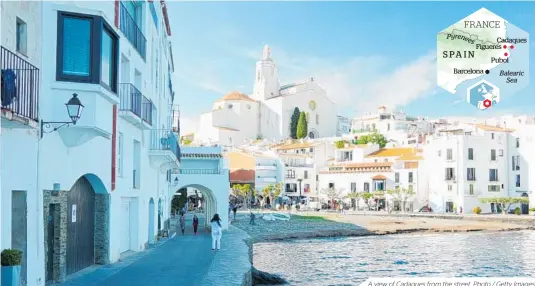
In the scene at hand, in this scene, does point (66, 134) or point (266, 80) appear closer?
point (66, 134)

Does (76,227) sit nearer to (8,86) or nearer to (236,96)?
(8,86)

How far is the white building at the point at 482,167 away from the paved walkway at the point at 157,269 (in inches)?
1911

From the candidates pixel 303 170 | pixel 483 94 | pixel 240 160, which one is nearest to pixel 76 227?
pixel 483 94

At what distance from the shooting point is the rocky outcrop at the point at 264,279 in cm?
1989

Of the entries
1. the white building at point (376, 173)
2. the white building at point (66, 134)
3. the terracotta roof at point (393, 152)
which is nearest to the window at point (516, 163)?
the white building at point (376, 173)

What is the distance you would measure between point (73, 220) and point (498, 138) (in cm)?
5946

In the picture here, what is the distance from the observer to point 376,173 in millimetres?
72812

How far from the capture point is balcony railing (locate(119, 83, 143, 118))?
16312mm

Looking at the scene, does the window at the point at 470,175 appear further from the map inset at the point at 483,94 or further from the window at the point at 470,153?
the map inset at the point at 483,94

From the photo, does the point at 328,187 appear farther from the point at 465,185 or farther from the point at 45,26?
the point at 45,26

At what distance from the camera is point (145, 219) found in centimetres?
2134

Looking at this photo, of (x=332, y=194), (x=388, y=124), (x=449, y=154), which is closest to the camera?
(x=449, y=154)

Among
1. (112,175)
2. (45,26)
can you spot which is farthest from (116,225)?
(45,26)

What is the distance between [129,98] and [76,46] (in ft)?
15.6
